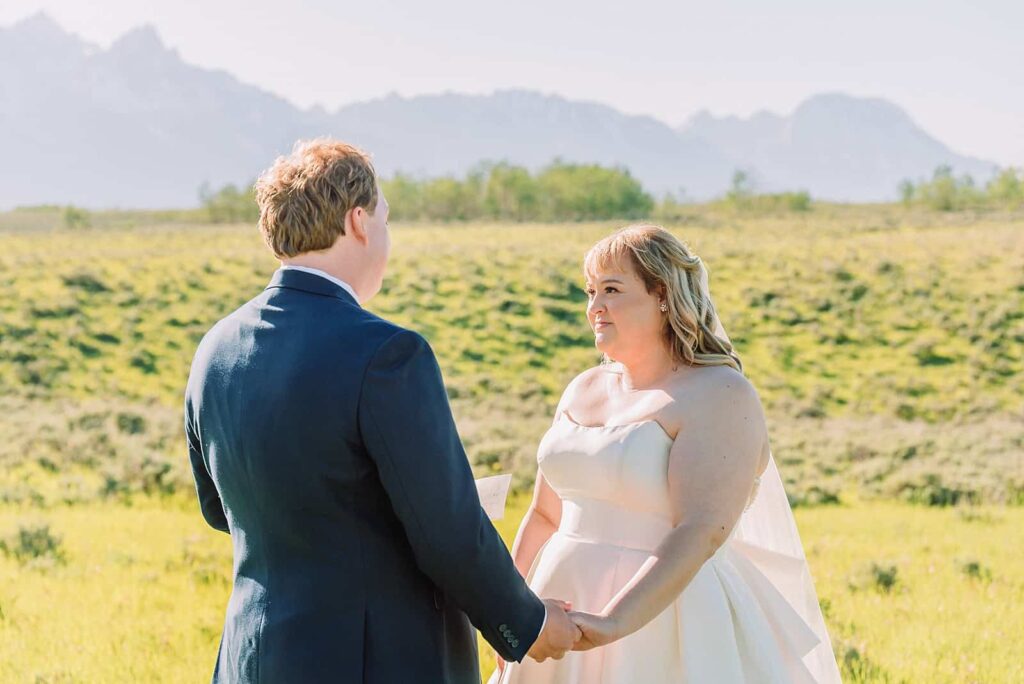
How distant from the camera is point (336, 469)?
2424mm

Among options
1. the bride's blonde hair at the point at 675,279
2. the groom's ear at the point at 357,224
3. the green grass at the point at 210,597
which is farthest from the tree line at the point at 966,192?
the groom's ear at the point at 357,224

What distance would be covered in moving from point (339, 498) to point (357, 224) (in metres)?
0.65

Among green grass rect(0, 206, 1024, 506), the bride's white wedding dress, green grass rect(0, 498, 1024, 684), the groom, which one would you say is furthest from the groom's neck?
green grass rect(0, 206, 1024, 506)

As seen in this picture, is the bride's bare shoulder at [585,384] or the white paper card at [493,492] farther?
the bride's bare shoulder at [585,384]

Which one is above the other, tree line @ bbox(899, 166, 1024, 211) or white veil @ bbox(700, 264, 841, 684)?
tree line @ bbox(899, 166, 1024, 211)

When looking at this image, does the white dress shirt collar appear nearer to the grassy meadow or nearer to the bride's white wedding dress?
the bride's white wedding dress

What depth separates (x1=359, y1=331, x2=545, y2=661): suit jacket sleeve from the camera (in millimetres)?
2393

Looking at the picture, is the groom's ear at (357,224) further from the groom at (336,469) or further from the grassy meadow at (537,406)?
the grassy meadow at (537,406)

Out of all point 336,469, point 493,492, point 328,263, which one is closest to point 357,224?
point 328,263

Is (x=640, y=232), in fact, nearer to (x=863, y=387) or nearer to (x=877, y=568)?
(x=877, y=568)

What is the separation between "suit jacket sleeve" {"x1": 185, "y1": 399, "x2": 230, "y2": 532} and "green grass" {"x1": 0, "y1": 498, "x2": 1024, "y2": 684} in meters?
3.11

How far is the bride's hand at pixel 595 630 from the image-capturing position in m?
3.04

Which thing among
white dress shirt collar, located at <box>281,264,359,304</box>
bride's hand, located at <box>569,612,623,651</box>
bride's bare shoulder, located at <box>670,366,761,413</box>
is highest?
white dress shirt collar, located at <box>281,264,359,304</box>

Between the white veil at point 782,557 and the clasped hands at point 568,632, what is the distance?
788mm
